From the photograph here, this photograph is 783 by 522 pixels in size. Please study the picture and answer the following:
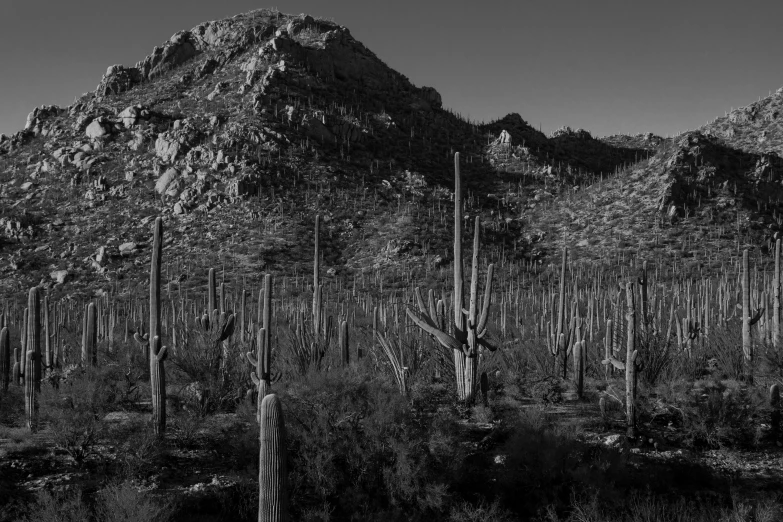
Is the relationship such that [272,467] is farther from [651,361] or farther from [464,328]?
[651,361]

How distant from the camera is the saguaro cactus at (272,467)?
584cm

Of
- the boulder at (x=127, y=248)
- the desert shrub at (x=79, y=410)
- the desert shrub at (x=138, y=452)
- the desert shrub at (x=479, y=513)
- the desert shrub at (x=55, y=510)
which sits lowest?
the desert shrub at (x=479, y=513)

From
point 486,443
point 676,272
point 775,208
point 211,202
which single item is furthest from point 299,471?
point 775,208

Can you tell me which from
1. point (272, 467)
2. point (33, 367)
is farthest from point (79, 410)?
point (272, 467)

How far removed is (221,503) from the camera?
8781 millimetres

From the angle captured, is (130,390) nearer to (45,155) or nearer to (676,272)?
Answer: (676,272)

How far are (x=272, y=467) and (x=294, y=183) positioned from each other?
54.6 metres

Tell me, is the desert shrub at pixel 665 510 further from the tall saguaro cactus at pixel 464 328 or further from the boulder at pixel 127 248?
the boulder at pixel 127 248

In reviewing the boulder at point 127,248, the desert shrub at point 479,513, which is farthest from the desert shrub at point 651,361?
the boulder at point 127,248

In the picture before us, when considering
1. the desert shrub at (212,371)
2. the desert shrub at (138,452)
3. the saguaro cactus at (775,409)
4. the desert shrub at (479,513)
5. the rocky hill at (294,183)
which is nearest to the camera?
the desert shrub at (479,513)

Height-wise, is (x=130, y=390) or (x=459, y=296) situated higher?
(x=459, y=296)

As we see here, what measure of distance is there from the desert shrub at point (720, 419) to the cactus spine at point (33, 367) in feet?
39.8

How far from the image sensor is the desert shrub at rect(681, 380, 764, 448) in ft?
35.6

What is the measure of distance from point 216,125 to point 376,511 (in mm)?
61410
